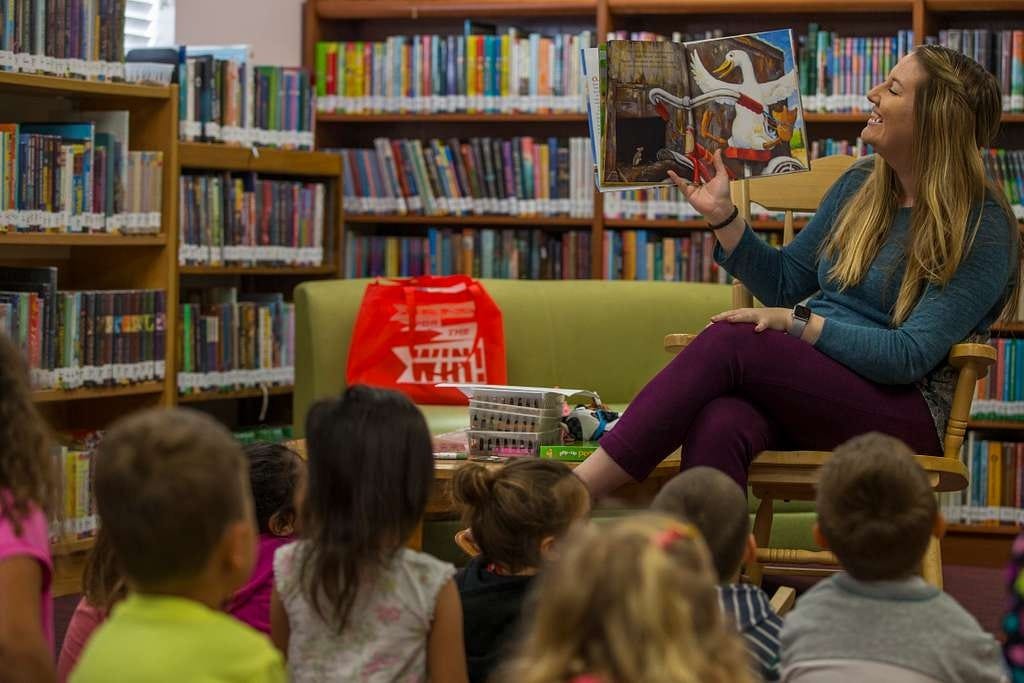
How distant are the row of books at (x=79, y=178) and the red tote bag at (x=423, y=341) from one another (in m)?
0.63

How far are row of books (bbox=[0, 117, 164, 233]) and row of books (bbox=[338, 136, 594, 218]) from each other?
1225 mm

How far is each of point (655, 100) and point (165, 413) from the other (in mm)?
1537

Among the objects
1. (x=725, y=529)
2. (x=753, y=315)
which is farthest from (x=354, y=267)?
(x=725, y=529)

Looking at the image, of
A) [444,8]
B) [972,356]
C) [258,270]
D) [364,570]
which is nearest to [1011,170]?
[444,8]

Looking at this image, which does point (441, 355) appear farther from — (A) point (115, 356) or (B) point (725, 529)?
(B) point (725, 529)

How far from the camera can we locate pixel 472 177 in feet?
15.6

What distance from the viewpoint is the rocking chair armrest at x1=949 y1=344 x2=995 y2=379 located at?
2355 mm

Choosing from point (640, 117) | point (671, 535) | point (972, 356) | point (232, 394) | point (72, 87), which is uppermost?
point (72, 87)

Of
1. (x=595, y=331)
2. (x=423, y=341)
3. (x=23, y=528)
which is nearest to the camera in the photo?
(x=23, y=528)

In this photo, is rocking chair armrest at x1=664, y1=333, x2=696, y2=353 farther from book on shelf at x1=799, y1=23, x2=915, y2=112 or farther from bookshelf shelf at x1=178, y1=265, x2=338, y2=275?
book on shelf at x1=799, y1=23, x2=915, y2=112

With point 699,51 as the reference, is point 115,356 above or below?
below

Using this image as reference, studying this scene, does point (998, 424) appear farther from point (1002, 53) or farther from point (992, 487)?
point (1002, 53)

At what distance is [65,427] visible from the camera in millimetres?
3678

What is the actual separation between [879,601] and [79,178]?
253 centimetres
